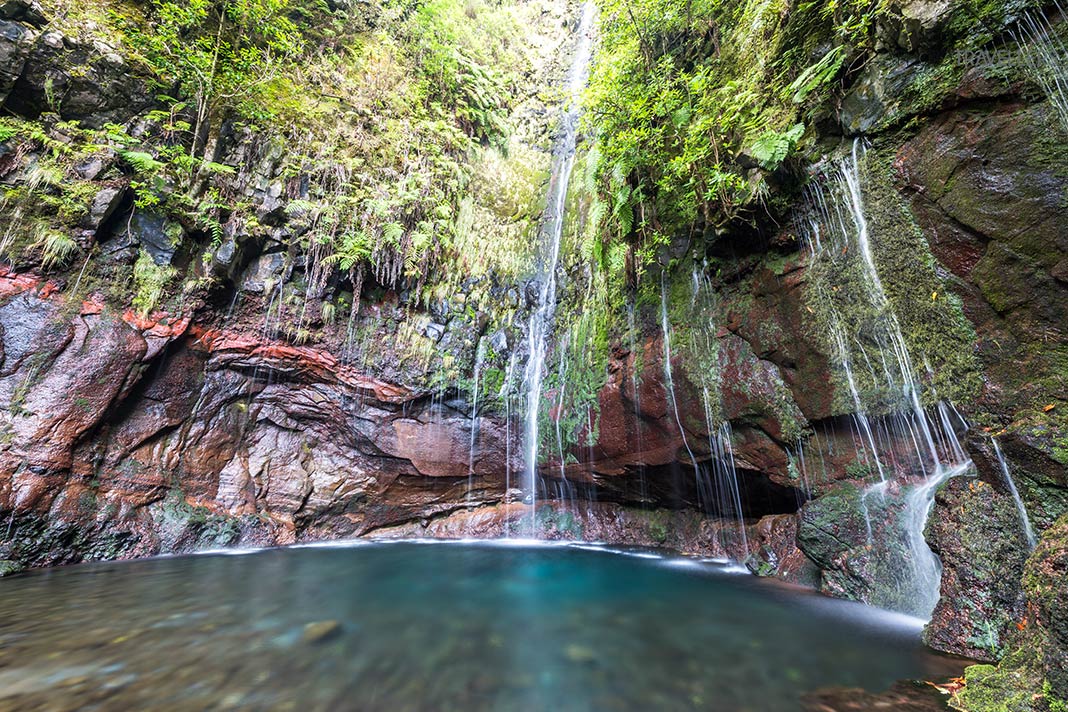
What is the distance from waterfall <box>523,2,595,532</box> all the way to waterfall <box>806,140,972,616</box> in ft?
18.1

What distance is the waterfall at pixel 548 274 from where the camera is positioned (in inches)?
395

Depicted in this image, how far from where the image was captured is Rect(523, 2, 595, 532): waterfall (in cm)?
1004

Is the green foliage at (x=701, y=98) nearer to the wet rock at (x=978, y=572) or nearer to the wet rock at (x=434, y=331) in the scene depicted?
the wet rock at (x=978, y=572)

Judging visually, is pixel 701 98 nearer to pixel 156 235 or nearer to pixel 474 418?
pixel 474 418

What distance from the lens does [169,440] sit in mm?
7902

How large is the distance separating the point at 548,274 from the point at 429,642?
894cm

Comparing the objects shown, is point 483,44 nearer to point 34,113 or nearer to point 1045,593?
point 34,113

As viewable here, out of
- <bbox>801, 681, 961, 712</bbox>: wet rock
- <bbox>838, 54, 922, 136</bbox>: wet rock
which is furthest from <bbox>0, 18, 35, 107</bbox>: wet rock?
<bbox>801, 681, 961, 712</bbox>: wet rock

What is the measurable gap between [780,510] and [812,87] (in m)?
6.25

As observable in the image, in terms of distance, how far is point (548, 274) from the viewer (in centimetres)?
1103

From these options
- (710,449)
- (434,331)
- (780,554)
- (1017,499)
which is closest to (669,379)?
(710,449)

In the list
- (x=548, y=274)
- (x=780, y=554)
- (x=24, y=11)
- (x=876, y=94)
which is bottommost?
(x=780, y=554)

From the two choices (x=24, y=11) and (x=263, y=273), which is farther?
(x=263, y=273)

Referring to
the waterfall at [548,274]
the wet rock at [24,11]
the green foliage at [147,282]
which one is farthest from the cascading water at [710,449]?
the wet rock at [24,11]
